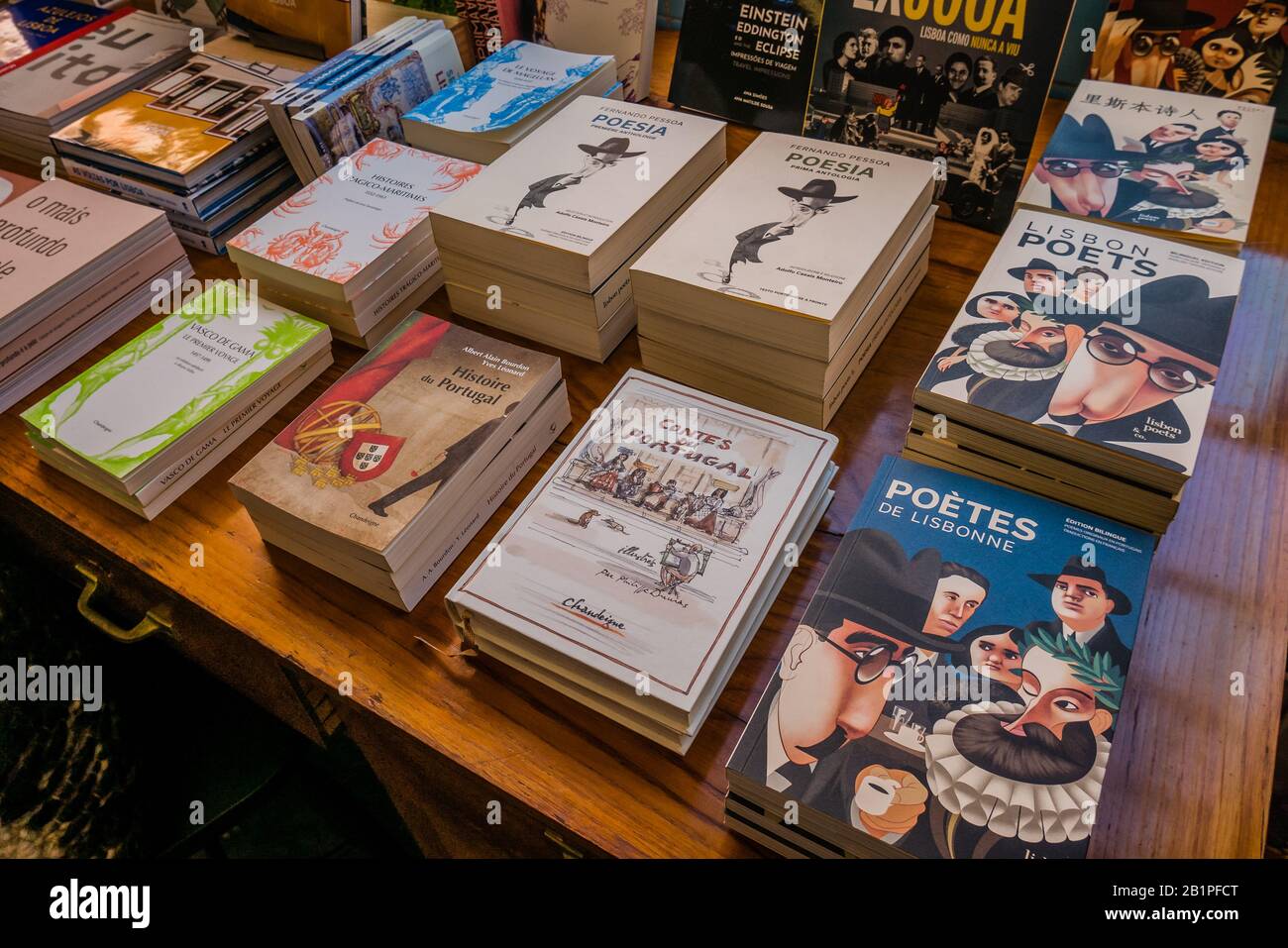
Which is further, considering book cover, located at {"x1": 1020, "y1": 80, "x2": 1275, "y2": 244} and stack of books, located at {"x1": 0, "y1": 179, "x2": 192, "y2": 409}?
stack of books, located at {"x1": 0, "y1": 179, "x2": 192, "y2": 409}

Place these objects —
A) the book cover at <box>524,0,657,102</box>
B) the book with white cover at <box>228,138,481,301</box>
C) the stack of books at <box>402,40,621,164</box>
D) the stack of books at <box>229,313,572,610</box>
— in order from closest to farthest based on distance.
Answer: the stack of books at <box>229,313,572,610</box>
the book with white cover at <box>228,138,481,301</box>
the stack of books at <box>402,40,621,164</box>
the book cover at <box>524,0,657,102</box>

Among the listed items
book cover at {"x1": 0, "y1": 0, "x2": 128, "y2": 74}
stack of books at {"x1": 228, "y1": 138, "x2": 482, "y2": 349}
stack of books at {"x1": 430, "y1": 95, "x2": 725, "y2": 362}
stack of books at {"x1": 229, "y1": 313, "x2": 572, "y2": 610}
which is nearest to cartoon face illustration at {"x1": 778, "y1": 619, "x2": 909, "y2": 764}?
stack of books at {"x1": 229, "y1": 313, "x2": 572, "y2": 610}

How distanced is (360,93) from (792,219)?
30.3 inches

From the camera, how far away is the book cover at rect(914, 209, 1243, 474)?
2.75 ft

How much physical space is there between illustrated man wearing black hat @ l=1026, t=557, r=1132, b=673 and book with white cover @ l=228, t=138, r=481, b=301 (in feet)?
2.99

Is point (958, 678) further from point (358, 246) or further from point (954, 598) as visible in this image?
point (358, 246)

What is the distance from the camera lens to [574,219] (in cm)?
108

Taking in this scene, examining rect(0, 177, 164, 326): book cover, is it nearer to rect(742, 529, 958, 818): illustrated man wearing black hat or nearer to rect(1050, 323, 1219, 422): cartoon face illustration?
rect(742, 529, 958, 818): illustrated man wearing black hat

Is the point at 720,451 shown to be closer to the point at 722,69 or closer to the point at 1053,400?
the point at 1053,400

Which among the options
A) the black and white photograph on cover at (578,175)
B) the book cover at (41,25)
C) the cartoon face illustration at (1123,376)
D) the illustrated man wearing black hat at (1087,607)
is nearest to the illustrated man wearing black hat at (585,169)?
the black and white photograph on cover at (578,175)

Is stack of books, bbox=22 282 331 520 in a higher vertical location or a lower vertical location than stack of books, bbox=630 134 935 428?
lower

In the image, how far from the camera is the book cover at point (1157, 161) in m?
1.04

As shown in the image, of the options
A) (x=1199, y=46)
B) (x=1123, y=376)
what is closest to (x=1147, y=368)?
(x=1123, y=376)

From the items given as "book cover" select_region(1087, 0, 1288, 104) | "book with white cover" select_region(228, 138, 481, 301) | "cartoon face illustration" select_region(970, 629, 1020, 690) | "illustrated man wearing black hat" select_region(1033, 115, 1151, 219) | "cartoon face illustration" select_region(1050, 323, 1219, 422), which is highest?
"book cover" select_region(1087, 0, 1288, 104)
